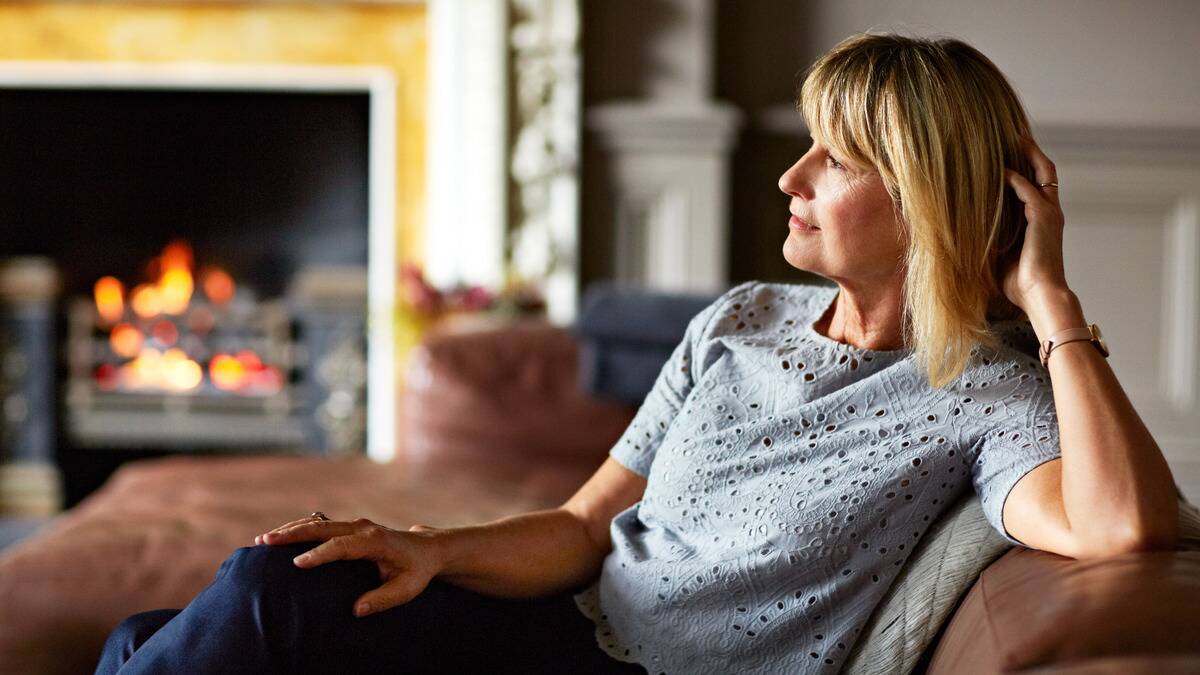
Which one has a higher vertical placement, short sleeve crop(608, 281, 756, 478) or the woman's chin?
the woman's chin

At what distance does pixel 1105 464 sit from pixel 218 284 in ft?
10.6

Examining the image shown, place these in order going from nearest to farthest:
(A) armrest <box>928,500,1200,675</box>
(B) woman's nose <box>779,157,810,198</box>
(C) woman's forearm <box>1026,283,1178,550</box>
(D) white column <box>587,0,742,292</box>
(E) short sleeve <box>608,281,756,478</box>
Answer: (A) armrest <box>928,500,1200,675</box>, (C) woman's forearm <box>1026,283,1178,550</box>, (B) woman's nose <box>779,157,810,198</box>, (E) short sleeve <box>608,281,756,478</box>, (D) white column <box>587,0,742,292</box>

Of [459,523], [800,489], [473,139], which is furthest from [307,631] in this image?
[473,139]

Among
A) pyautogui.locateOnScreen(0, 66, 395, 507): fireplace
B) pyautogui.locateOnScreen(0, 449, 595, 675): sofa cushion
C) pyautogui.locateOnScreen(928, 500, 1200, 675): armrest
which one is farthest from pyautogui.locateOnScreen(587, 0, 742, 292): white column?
pyautogui.locateOnScreen(928, 500, 1200, 675): armrest

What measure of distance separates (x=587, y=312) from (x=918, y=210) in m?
1.36

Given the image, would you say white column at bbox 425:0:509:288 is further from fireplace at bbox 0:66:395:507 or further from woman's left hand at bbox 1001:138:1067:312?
woman's left hand at bbox 1001:138:1067:312

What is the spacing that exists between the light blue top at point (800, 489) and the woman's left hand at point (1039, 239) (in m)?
0.07

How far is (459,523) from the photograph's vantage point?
5.97ft

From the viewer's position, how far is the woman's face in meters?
1.04

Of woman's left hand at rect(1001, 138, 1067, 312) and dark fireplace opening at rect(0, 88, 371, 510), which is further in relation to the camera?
dark fireplace opening at rect(0, 88, 371, 510)

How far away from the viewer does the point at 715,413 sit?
1114 millimetres

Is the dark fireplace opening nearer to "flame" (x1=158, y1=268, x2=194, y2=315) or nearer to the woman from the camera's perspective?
"flame" (x1=158, y1=268, x2=194, y2=315)

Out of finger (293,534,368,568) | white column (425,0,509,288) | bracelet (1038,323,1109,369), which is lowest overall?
finger (293,534,368,568)

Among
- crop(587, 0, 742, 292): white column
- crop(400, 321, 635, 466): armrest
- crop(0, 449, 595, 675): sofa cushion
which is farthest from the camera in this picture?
crop(587, 0, 742, 292): white column
